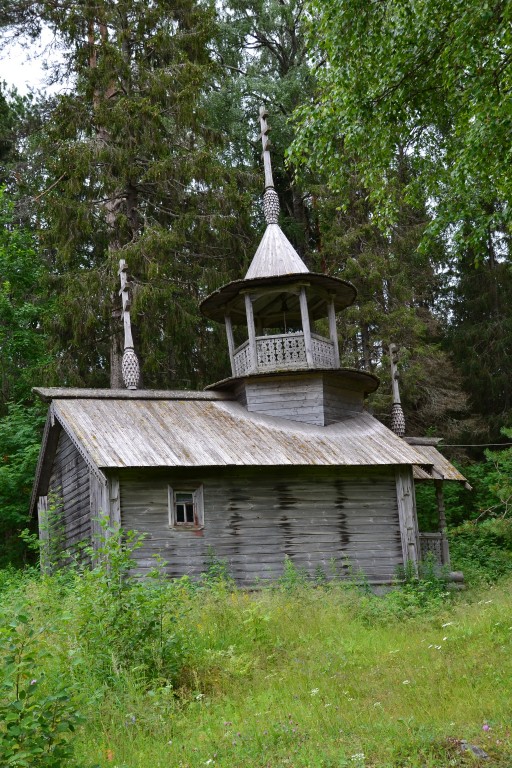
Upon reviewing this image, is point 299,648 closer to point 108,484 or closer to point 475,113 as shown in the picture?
point 108,484

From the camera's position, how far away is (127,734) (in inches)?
290

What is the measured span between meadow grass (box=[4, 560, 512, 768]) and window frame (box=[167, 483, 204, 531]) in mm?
4103

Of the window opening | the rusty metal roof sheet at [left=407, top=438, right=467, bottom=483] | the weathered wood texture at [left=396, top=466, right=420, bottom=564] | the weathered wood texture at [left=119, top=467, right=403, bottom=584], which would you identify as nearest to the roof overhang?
the rusty metal roof sheet at [left=407, top=438, right=467, bottom=483]

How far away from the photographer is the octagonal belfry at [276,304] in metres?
19.0

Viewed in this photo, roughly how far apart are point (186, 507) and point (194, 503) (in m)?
0.16

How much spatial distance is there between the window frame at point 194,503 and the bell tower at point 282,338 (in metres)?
3.22

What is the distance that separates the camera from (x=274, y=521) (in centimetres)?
1653

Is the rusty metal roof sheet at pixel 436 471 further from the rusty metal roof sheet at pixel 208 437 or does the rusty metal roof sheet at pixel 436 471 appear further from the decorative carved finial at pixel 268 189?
the decorative carved finial at pixel 268 189

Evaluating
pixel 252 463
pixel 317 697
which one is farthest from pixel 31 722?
pixel 252 463

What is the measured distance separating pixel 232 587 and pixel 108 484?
274 centimetres

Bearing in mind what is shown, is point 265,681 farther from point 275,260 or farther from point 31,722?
point 275,260

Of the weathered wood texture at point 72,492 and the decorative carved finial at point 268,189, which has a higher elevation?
the decorative carved finial at point 268,189

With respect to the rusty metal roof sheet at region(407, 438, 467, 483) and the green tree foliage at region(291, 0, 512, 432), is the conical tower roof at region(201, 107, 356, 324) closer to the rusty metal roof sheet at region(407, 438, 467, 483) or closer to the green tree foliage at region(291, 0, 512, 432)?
the green tree foliage at region(291, 0, 512, 432)

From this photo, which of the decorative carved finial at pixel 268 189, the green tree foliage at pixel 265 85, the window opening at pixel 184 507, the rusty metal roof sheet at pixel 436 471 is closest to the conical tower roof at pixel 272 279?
the decorative carved finial at pixel 268 189
